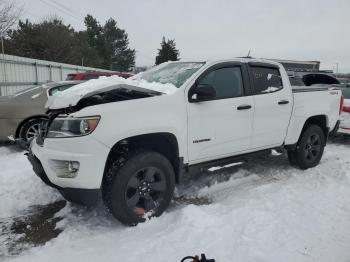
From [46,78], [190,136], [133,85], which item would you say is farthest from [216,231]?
[46,78]

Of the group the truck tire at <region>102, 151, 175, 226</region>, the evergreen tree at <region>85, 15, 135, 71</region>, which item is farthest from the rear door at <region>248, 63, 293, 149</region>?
the evergreen tree at <region>85, 15, 135, 71</region>

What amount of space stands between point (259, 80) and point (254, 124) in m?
0.68

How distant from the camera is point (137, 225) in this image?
3736mm

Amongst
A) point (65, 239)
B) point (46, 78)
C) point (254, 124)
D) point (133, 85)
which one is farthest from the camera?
point (46, 78)

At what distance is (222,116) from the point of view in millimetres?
4316

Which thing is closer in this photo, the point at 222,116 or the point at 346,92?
the point at 222,116

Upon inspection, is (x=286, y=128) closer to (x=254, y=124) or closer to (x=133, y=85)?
(x=254, y=124)

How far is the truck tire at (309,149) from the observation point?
5758 mm

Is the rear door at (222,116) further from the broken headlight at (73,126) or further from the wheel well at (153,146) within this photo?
the broken headlight at (73,126)

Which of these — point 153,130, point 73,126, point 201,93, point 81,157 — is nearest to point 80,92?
point 73,126

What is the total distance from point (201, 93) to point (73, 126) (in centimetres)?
151

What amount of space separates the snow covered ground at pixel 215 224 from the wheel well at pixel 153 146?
0.63 meters

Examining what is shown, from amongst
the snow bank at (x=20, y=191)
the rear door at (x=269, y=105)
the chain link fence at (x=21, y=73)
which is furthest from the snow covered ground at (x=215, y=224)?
the chain link fence at (x=21, y=73)

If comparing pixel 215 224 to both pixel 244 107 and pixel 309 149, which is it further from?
pixel 309 149
